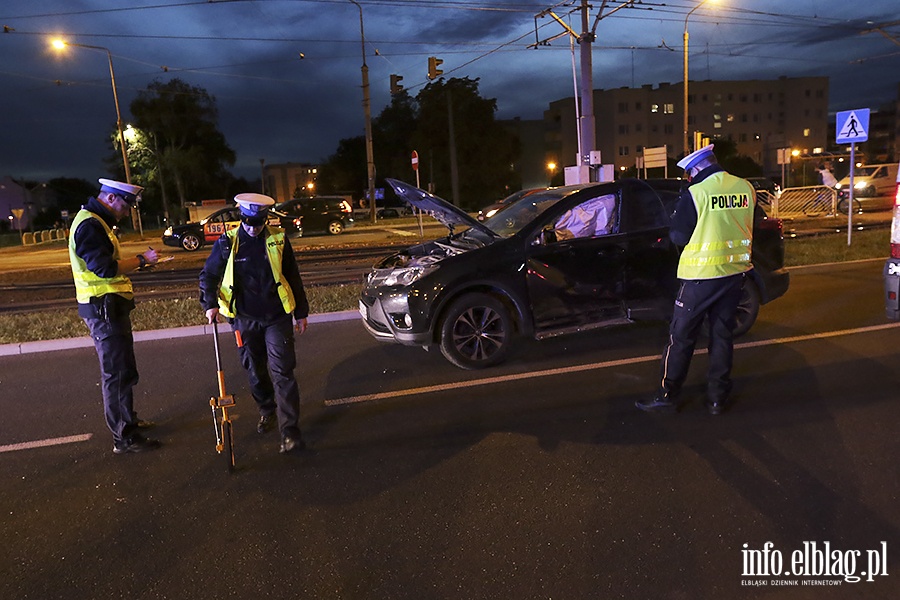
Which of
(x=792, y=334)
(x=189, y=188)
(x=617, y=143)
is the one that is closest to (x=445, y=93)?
(x=189, y=188)

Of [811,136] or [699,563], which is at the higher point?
[811,136]

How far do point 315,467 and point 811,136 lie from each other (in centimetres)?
9710

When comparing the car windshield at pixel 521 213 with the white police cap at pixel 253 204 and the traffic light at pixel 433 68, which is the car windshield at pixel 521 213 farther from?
the traffic light at pixel 433 68

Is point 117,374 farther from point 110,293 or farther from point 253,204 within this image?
point 253,204

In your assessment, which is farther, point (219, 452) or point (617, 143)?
point (617, 143)

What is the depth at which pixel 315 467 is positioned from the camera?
4332 millimetres

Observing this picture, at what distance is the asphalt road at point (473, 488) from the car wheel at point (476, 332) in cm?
19

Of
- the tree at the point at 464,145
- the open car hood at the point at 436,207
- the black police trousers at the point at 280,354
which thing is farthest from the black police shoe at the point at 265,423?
the tree at the point at 464,145

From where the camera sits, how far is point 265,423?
495 centimetres

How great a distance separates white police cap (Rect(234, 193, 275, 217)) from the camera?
4359 millimetres

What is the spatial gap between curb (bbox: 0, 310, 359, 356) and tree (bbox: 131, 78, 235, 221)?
145 ft

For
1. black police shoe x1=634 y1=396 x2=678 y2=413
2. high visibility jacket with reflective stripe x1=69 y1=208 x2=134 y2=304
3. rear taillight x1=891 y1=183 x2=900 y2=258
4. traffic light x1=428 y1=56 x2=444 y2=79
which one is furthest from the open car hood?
traffic light x1=428 y1=56 x2=444 y2=79

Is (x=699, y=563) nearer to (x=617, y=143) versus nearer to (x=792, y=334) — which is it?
(x=792, y=334)

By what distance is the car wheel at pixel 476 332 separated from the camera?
6.18m
